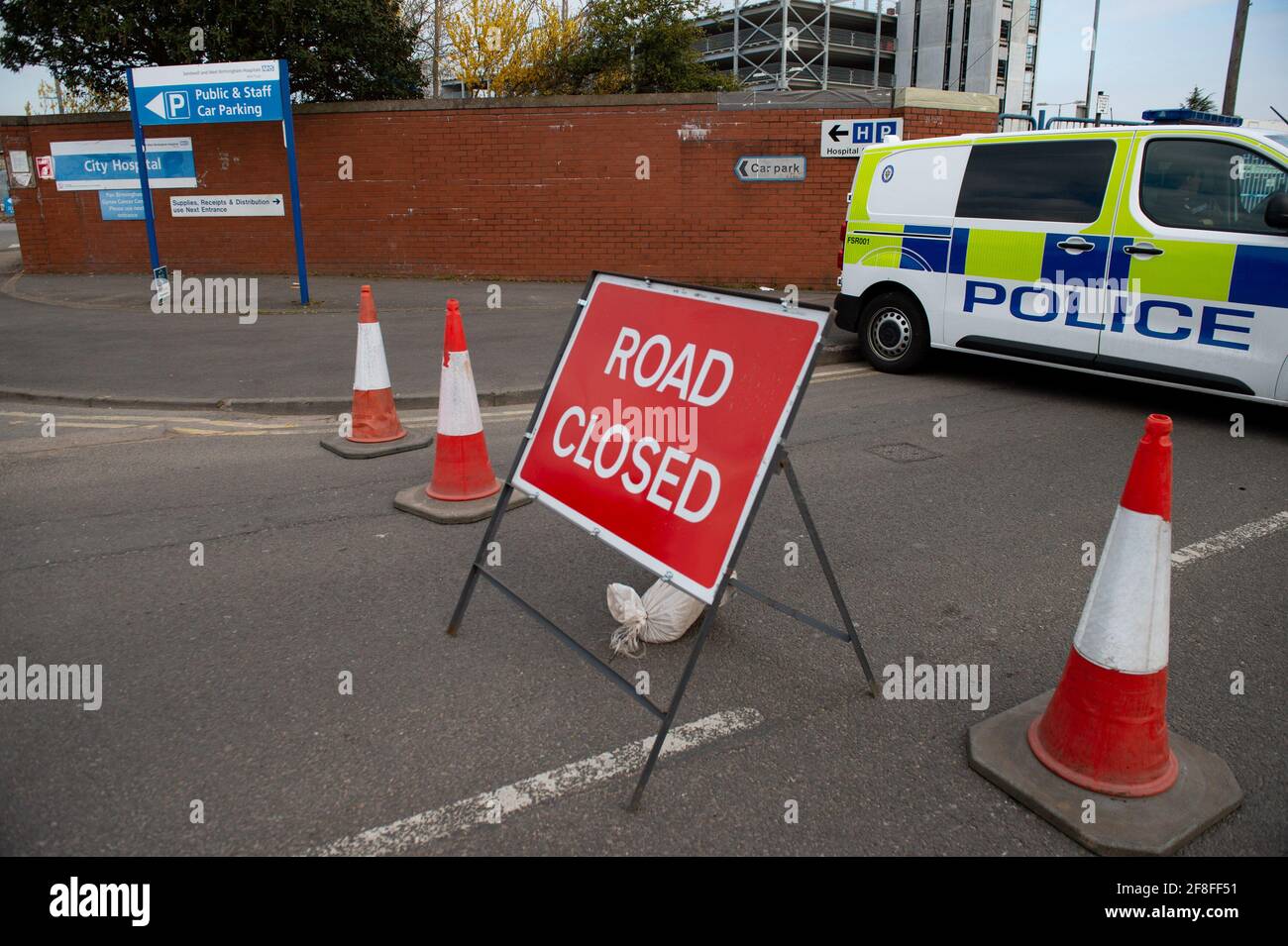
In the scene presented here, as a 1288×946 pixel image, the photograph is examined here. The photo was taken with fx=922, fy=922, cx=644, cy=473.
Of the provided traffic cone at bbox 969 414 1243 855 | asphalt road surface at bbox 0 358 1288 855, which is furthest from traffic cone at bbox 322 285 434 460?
traffic cone at bbox 969 414 1243 855

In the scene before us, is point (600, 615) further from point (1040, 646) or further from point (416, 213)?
point (416, 213)

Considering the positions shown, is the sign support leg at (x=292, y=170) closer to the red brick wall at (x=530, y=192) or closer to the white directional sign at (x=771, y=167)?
the red brick wall at (x=530, y=192)

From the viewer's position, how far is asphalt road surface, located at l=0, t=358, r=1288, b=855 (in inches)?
103

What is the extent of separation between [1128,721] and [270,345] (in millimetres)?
9135

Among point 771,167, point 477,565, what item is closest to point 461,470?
point 477,565

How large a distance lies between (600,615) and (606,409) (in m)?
1.00

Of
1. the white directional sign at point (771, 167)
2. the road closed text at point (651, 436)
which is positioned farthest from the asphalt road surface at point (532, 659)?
the white directional sign at point (771, 167)

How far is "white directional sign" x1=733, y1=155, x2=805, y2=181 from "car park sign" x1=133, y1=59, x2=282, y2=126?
6434 millimetres

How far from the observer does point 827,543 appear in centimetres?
464

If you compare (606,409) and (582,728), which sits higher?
(606,409)

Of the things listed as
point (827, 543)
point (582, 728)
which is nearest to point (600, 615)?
point (582, 728)

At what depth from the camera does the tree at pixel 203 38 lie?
14.6 m

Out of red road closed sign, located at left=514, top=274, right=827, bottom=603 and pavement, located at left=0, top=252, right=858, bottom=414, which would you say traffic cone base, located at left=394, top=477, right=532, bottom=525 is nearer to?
red road closed sign, located at left=514, top=274, right=827, bottom=603
